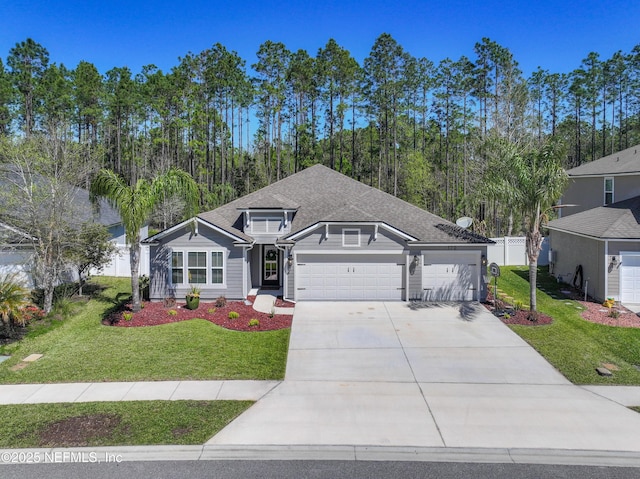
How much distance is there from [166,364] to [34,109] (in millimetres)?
44018

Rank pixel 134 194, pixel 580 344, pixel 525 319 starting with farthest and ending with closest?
pixel 525 319 < pixel 134 194 < pixel 580 344

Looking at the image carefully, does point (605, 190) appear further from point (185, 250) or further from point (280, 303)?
point (185, 250)

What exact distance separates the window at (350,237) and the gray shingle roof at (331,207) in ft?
1.59

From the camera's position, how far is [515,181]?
15.2 meters

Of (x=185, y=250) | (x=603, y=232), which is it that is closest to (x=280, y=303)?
(x=185, y=250)

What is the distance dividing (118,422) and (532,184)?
45.5 feet

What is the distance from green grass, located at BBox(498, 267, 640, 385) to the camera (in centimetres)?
1047

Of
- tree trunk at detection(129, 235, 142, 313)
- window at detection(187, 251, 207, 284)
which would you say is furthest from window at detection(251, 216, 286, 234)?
tree trunk at detection(129, 235, 142, 313)

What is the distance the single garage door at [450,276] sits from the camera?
17.3 metres

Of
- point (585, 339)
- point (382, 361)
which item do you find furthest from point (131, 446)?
point (585, 339)

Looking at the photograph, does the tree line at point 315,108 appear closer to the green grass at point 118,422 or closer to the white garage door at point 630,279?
the white garage door at point 630,279

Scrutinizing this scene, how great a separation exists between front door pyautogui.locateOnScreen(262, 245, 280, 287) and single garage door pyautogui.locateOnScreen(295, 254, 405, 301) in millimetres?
2538

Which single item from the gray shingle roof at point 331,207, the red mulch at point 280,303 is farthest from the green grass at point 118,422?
the gray shingle roof at point 331,207

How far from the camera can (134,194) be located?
46.9ft
